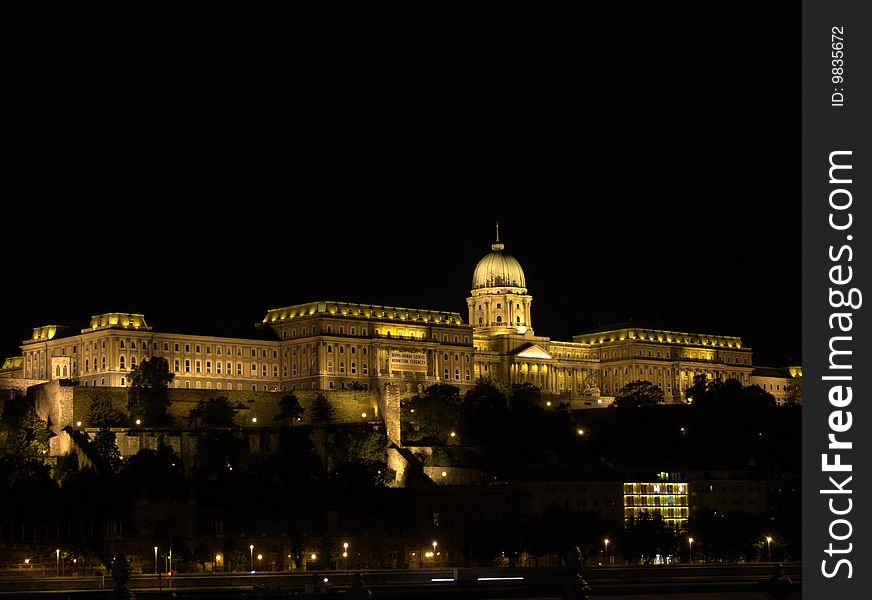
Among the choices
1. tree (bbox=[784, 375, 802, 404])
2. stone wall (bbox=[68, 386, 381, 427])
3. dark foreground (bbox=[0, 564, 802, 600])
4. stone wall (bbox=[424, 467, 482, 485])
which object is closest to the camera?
dark foreground (bbox=[0, 564, 802, 600])

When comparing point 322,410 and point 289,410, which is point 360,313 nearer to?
point 322,410

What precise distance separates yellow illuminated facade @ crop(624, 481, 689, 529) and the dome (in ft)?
205

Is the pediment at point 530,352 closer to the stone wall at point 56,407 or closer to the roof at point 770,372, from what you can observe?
the roof at point 770,372

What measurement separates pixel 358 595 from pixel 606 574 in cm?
3942

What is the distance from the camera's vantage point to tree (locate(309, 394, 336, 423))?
12519 cm

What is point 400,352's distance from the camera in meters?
155

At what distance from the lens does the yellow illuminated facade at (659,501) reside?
109812 millimetres

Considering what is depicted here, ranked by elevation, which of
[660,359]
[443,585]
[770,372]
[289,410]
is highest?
[660,359]

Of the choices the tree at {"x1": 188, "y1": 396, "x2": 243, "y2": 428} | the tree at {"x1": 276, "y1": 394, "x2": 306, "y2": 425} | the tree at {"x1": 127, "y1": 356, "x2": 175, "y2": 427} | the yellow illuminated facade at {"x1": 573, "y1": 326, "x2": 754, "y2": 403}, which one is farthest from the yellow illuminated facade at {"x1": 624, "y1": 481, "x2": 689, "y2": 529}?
the yellow illuminated facade at {"x1": 573, "y1": 326, "x2": 754, "y2": 403}

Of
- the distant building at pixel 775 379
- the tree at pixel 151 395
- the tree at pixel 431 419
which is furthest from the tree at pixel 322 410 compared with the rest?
the distant building at pixel 775 379

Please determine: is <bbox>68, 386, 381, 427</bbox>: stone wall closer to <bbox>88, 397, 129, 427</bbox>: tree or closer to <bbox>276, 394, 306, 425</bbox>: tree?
<bbox>88, 397, 129, 427</bbox>: tree

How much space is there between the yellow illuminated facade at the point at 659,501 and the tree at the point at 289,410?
82.5 ft

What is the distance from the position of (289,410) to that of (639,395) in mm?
39389

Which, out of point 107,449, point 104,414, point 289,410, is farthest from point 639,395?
point 107,449
